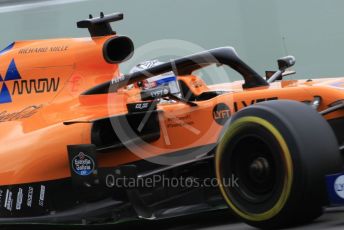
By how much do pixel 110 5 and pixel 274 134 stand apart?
5009mm

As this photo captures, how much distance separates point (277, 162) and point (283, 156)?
0.06 meters

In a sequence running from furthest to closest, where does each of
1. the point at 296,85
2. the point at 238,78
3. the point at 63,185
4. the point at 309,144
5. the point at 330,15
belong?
the point at 238,78 < the point at 330,15 < the point at 63,185 < the point at 296,85 < the point at 309,144

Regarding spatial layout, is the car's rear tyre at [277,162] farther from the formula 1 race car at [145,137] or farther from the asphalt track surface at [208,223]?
the asphalt track surface at [208,223]

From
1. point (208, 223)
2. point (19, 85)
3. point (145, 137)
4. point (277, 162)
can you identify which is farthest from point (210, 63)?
point (19, 85)

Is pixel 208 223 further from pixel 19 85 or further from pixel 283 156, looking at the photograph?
pixel 19 85

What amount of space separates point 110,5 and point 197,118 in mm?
3947

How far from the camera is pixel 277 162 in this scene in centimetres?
338

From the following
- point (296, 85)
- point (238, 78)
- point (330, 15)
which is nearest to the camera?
point (296, 85)

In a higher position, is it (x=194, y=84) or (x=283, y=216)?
(x=194, y=84)

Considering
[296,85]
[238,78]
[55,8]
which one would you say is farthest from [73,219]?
[55,8]

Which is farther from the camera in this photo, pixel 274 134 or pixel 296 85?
pixel 296 85

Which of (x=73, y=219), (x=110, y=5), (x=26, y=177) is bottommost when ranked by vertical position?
(x=73, y=219)

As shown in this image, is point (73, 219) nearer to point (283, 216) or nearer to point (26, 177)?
point (26, 177)

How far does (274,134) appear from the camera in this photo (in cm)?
338
